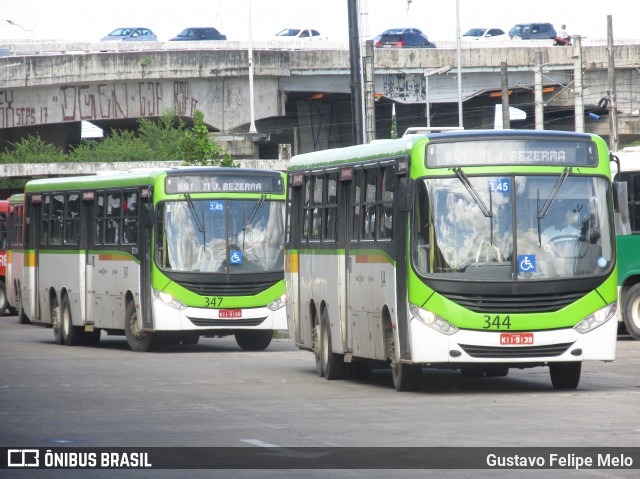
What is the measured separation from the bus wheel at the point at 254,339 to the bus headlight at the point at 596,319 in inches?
443

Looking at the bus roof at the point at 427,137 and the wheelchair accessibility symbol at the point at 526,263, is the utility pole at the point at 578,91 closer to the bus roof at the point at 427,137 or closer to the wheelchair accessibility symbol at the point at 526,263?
the bus roof at the point at 427,137

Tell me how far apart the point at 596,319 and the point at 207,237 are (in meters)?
10.5

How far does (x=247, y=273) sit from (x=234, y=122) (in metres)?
47.9

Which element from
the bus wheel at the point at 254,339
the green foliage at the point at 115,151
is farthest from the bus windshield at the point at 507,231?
the green foliage at the point at 115,151

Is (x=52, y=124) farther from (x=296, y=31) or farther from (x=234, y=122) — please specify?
(x=296, y=31)

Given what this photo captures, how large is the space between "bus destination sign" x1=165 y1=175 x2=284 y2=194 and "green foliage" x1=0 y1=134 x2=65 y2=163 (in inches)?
2050

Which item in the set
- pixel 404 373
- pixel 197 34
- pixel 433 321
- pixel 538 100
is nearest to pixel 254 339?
pixel 404 373

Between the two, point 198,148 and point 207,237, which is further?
point 198,148

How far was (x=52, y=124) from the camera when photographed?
7494 centimetres

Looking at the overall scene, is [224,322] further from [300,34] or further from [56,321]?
[300,34]

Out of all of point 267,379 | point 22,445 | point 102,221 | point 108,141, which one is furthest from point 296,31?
point 22,445

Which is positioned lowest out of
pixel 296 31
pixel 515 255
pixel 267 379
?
pixel 267 379

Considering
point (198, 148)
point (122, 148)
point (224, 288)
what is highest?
point (122, 148)

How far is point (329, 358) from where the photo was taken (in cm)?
2002
